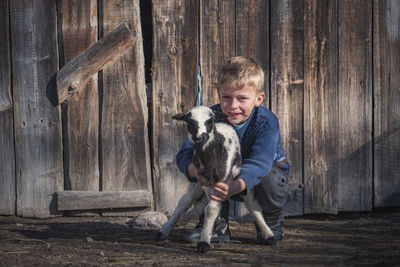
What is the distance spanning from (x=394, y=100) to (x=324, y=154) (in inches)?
34.6

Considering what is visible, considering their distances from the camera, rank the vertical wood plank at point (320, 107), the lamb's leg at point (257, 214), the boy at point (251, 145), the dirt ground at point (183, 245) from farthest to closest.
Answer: the vertical wood plank at point (320, 107)
the lamb's leg at point (257, 214)
the boy at point (251, 145)
the dirt ground at point (183, 245)

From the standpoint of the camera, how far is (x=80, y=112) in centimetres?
440

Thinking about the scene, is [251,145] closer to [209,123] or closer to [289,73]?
[209,123]

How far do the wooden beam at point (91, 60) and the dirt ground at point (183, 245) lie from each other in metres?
1.31

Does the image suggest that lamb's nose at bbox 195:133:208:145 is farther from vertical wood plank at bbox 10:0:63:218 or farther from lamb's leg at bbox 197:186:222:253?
vertical wood plank at bbox 10:0:63:218

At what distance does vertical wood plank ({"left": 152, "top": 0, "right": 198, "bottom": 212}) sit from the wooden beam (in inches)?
12.3

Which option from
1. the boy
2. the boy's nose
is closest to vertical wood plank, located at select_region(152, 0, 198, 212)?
the boy

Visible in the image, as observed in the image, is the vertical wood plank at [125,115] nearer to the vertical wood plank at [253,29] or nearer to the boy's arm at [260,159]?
the vertical wood plank at [253,29]

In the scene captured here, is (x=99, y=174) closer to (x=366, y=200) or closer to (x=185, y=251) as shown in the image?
(x=185, y=251)

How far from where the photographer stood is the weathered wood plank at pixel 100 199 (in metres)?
4.41

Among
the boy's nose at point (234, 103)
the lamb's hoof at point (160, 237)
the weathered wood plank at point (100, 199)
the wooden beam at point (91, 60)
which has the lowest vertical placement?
the lamb's hoof at point (160, 237)

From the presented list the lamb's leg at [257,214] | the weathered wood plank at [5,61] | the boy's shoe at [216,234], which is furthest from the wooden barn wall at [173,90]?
the lamb's leg at [257,214]

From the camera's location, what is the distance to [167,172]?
14.7 feet

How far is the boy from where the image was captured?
10.9 ft
